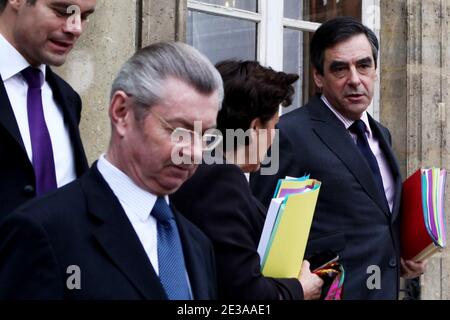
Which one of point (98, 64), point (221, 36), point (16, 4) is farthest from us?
point (221, 36)

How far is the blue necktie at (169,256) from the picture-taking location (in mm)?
2301

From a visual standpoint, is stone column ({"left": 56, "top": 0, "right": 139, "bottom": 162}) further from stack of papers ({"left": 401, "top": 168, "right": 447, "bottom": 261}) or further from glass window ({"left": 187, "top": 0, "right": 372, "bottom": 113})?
stack of papers ({"left": 401, "top": 168, "right": 447, "bottom": 261})

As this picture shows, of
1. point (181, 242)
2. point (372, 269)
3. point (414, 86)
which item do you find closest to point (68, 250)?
point (181, 242)

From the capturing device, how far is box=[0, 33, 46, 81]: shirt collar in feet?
9.93

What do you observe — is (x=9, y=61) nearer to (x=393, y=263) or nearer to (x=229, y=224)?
(x=229, y=224)

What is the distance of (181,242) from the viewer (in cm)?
244

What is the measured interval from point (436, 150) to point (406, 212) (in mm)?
2690

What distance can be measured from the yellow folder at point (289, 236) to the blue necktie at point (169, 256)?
0.56 metres

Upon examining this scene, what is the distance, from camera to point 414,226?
4051 mm

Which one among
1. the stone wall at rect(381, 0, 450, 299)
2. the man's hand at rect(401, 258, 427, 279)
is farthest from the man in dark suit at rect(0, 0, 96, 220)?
the stone wall at rect(381, 0, 450, 299)

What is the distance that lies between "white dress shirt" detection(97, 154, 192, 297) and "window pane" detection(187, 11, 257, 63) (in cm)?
356

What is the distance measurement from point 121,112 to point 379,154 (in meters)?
2.21

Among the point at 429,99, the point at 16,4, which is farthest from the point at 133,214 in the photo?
the point at 429,99

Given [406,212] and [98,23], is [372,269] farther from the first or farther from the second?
[98,23]
